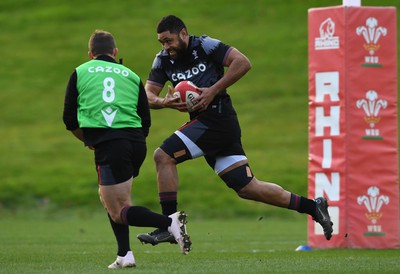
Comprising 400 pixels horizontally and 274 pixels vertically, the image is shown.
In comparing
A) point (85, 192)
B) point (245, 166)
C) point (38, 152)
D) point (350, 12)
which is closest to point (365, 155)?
point (350, 12)

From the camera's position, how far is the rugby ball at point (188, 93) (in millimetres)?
10539

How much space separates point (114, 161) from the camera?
9.23 metres

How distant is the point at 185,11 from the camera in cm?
4272

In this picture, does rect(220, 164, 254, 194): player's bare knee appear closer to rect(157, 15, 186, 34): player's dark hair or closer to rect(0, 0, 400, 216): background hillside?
rect(157, 15, 186, 34): player's dark hair

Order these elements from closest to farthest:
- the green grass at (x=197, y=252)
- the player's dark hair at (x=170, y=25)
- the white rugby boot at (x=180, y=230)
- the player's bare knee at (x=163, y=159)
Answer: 1. the white rugby boot at (x=180, y=230)
2. the green grass at (x=197, y=252)
3. the player's bare knee at (x=163, y=159)
4. the player's dark hair at (x=170, y=25)

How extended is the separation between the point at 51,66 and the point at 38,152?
949 centimetres

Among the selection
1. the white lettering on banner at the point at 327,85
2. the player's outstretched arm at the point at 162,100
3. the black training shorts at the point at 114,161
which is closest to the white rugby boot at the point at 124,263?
the black training shorts at the point at 114,161

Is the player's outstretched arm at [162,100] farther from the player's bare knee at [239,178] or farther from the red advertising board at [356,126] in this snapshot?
the red advertising board at [356,126]

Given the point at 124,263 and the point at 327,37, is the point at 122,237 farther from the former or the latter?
the point at 327,37

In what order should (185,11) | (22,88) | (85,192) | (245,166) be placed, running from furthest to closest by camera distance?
1. (185,11)
2. (22,88)
3. (85,192)
4. (245,166)

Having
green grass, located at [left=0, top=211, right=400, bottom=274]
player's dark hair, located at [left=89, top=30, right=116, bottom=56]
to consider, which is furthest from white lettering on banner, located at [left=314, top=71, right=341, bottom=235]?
player's dark hair, located at [left=89, top=30, right=116, bottom=56]

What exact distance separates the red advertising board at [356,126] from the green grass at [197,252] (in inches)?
22.4

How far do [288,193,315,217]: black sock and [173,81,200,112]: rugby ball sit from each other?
4.64 ft

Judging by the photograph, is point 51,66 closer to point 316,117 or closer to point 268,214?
point 268,214
